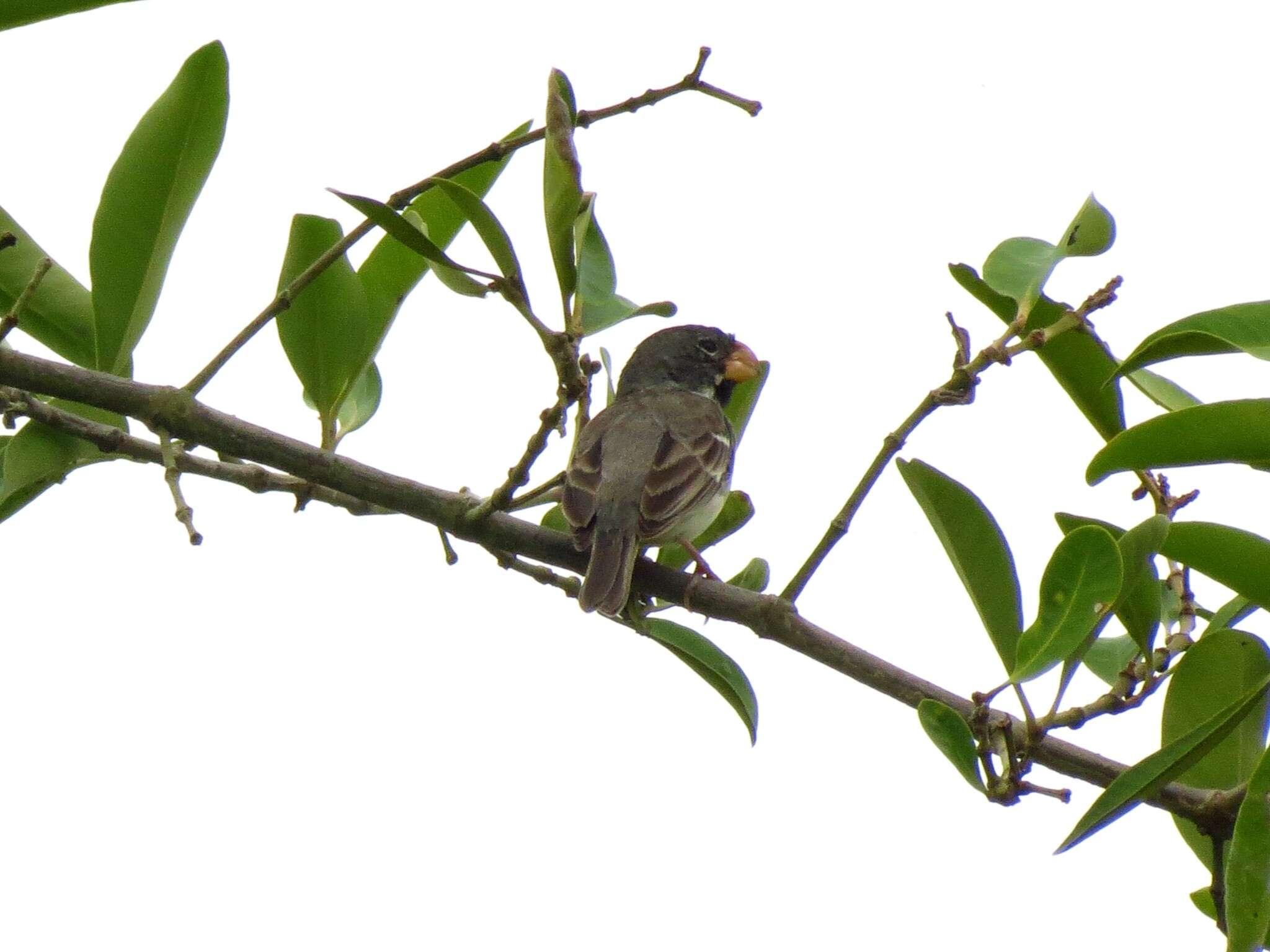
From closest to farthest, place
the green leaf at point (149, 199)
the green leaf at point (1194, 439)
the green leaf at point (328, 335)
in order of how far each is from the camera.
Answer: the green leaf at point (1194, 439)
the green leaf at point (149, 199)
the green leaf at point (328, 335)

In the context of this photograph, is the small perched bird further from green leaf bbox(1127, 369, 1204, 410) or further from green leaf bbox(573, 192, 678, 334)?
green leaf bbox(1127, 369, 1204, 410)

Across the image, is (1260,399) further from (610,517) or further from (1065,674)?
(610,517)

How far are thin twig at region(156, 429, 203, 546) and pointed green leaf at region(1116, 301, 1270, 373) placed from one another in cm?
180

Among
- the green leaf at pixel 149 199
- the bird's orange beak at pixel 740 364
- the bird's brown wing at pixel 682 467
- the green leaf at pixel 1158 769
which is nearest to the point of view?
the green leaf at pixel 1158 769

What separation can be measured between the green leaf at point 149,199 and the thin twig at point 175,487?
46cm

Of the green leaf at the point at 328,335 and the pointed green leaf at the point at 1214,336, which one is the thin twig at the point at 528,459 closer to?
the green leaf at the point at 328,335

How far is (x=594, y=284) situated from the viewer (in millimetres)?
2918

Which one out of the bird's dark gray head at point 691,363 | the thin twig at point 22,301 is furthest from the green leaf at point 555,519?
the bird's dark gray head at point 691,363

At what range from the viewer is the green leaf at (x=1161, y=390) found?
10.3 ft

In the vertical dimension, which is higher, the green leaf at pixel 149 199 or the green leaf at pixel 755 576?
the green leaf at pixel 149 199

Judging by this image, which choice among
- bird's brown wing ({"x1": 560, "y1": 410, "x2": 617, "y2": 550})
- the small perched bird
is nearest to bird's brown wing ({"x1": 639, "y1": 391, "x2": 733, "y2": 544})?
the small perched bird

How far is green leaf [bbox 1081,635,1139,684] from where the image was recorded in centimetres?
330

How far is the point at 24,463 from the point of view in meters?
2.97

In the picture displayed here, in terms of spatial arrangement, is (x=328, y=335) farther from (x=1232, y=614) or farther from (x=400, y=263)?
(x=1232, y=614)
